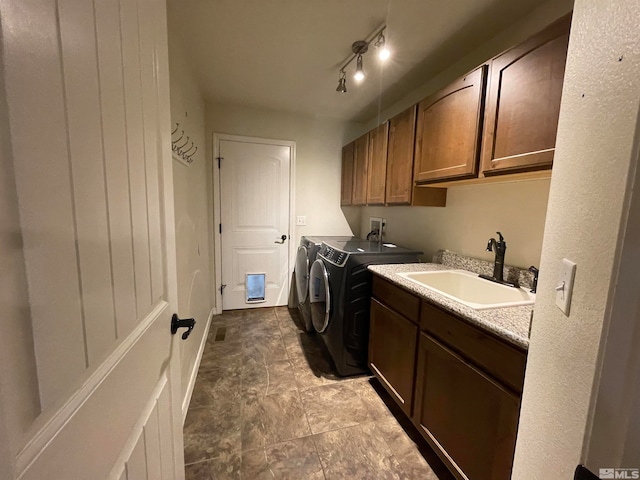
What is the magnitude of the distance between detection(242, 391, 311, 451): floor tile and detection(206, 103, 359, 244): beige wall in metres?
1.83

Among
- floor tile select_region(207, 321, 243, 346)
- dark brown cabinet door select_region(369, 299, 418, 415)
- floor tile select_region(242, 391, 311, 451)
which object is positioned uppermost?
dark brown cabinet door select_region(369, 299, 418, 415)

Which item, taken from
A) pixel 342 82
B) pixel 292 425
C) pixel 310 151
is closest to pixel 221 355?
pixel 292 425

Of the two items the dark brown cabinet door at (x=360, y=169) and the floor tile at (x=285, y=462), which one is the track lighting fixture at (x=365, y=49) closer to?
the dark brown cabinet door at (x=360, y=169)

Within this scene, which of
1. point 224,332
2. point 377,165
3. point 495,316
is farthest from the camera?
point 224,332

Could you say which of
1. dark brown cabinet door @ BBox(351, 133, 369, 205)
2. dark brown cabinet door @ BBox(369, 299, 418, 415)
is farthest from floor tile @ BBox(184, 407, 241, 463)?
dark brown cabinet door @ BBox(351, 133, 369, 205)

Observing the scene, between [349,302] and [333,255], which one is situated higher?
[333,255]

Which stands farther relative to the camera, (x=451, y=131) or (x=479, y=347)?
(x=451, y=131)

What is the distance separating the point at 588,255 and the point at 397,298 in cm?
108

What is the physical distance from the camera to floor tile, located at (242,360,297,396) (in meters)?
1.83

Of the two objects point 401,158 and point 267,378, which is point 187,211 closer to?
point 267,378

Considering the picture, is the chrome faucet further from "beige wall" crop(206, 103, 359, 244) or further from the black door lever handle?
"beige wall" crop(206, 103, 359, 244)

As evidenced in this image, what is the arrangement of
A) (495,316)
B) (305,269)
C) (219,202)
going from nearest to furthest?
(495,316), (305,269), (219,202)

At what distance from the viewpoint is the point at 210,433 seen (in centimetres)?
148

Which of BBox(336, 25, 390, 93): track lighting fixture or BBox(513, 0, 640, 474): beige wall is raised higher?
BBox(336, 25, 390, 93): track lighting fixture
